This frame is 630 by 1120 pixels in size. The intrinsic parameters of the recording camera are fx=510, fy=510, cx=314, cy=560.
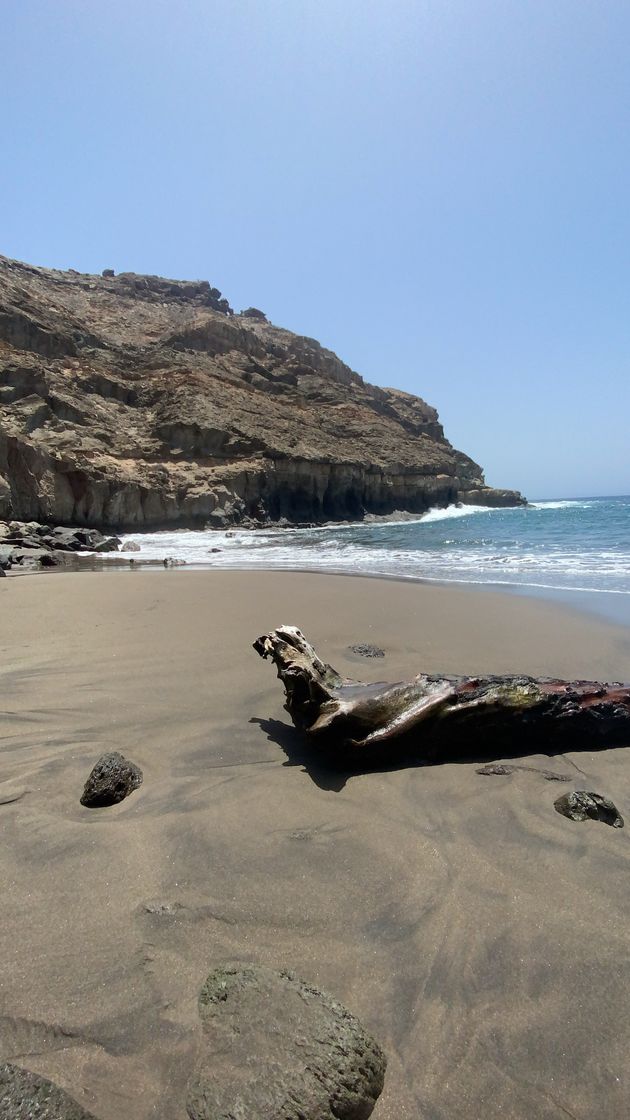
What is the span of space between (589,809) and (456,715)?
0.77 meters

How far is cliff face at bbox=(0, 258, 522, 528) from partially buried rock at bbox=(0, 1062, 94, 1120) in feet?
75.8

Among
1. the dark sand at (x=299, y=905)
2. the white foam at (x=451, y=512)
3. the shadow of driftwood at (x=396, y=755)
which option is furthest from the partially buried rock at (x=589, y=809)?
the white foam at (x=451, y=512)

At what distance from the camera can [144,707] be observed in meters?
3.44

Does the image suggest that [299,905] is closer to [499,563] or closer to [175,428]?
[499,563]

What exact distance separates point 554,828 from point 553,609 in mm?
5036

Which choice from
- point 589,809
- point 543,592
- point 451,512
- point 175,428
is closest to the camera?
point 589,809

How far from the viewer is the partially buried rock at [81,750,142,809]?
233 cm

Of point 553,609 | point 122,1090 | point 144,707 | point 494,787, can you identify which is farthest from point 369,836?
point 553,609

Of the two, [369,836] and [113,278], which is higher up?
[113,278]

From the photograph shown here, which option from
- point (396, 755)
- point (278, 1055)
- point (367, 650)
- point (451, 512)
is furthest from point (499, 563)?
point (451, 512)

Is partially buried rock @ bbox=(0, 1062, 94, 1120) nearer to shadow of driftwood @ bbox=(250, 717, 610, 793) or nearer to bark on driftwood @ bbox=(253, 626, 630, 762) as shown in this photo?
shadow of driftwood @ bbox=(250, 717, 610, 793)

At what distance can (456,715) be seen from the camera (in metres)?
2.89

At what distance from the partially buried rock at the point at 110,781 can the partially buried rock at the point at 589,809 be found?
6.66ft

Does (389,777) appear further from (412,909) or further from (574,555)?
(574,555)
